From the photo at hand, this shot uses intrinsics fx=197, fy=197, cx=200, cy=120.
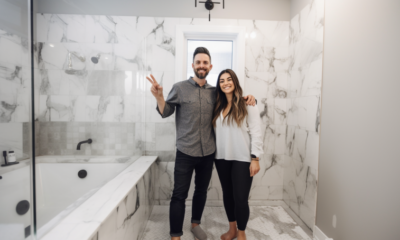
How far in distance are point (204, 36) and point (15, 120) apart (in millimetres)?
1947

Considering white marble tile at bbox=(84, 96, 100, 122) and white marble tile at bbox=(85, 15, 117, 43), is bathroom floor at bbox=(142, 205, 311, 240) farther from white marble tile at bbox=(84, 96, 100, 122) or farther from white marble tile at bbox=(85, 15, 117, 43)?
white marble tile at bbox=(85, 15, 117, 43)

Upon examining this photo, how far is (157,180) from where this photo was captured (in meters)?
2.23

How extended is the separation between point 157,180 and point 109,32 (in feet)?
5.08

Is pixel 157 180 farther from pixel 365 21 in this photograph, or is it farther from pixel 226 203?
pixel 365 21

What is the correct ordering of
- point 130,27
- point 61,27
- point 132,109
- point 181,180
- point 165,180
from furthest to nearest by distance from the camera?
point 165,180 < point 130,27 < point 132,109 < point 181,180 < point 61,27

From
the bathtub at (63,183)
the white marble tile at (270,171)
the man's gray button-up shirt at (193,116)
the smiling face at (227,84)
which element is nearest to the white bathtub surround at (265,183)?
the white marble tile at (270,171)

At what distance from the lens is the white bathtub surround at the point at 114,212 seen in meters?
0.85

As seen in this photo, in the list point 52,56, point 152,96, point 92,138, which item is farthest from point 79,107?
point 152,96

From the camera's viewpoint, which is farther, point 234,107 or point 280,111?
point 280,111

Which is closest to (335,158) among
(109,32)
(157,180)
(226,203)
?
(226,203)

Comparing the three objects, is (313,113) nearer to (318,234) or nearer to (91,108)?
(318,234)

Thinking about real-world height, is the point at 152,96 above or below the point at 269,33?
below

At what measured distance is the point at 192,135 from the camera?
60.7 inches

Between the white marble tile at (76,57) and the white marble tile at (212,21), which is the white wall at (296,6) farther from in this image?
the white marble tile at (76,57)
